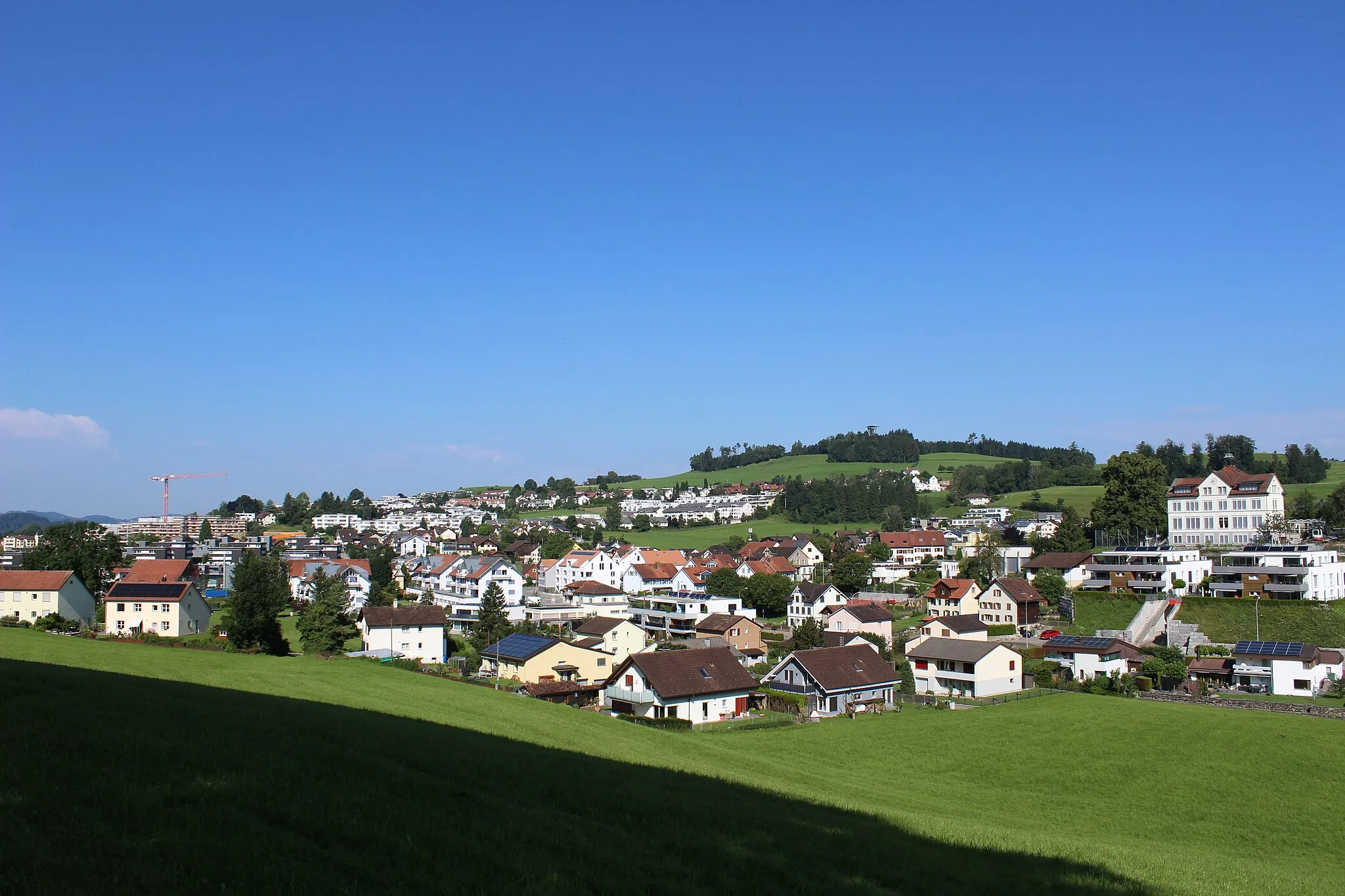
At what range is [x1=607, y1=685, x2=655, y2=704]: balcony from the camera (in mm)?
38281

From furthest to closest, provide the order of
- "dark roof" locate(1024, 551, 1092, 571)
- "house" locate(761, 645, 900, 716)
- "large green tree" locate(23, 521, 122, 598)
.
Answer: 1. "dark roof" locate(1024, 551, 1092, 571)
2. "large green tree" locate(23, 521, 122, 598)
3. "house" locate(761, 645, 900, 716)

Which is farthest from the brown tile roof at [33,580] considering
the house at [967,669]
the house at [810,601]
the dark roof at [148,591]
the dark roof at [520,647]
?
the house at [967,669]

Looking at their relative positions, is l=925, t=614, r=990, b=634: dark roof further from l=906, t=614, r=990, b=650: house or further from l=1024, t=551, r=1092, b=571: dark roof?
l=1024, t=551, r=1092, b=571: dark roof

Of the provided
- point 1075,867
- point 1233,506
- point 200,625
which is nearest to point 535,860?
point 1075,867

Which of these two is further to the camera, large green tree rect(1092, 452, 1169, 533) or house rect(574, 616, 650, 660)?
large green tree rect(1092, 452, 1169, 533)

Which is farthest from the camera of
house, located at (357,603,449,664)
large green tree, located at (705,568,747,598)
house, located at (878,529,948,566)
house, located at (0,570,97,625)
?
house, located at (878,529,948,566)

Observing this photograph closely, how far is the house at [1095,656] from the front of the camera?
47.1m

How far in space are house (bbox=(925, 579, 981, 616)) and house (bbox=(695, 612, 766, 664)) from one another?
13479 mm

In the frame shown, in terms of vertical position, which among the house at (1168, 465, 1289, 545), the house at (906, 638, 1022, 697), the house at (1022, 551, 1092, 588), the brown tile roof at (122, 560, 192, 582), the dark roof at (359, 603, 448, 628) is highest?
the house at (1168, 465, 1289, 545)

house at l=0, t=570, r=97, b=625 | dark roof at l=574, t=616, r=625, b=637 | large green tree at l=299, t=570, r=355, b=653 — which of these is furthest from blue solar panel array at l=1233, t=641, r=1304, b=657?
house at l=0, t=570, r=97, b=625

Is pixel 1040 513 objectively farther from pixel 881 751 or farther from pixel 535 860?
pixel 535 860

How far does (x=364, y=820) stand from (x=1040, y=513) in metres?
130

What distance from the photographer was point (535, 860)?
330 inches

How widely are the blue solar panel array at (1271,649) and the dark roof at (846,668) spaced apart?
56.6 feet
